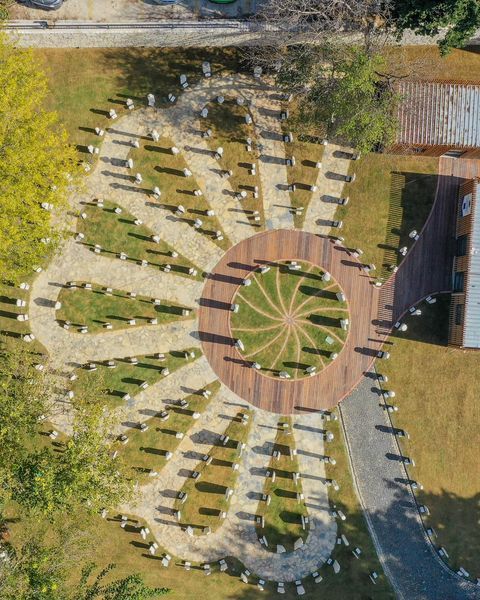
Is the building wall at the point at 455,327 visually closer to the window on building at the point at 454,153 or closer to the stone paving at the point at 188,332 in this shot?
the window on building at the point at 454,153

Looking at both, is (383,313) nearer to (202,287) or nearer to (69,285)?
(202,287)

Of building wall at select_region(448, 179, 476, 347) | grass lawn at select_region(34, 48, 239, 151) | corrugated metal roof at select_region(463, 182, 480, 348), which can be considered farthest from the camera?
grass lawn at select_region(34, 48, 239, 151)

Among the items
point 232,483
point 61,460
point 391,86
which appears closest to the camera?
point 61,460

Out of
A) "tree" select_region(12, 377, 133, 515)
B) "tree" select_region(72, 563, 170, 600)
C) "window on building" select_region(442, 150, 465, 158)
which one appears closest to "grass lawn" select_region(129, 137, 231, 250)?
"tree" select_region(12, 377, 133, 515)

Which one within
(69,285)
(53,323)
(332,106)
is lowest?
(53,323)

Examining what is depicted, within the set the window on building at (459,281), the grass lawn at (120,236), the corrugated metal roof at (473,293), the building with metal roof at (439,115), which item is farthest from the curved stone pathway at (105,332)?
the window on building at (459,281)

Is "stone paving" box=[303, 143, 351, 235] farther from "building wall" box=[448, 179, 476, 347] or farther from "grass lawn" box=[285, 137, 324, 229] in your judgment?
"building wall" box=[448, 179, 476, 347]

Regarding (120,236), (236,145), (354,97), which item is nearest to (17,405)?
(120,236)

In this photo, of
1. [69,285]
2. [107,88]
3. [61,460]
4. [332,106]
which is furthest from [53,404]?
[332,106]
